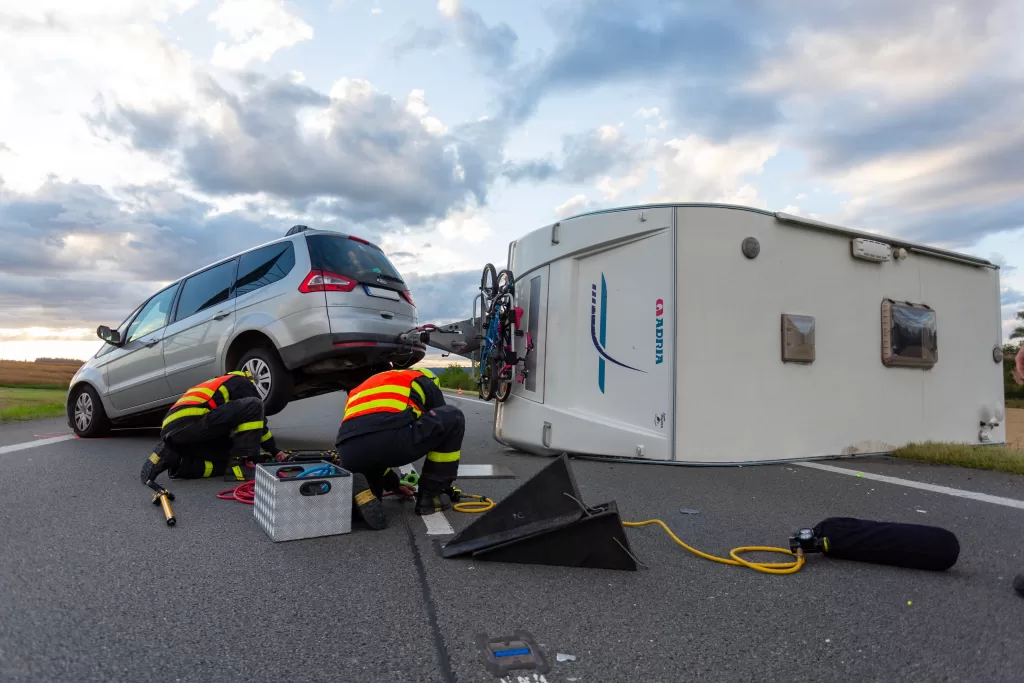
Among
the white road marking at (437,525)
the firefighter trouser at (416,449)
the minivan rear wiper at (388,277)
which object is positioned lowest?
the white road marking at (437,525)

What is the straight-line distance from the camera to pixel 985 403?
27.2 ft

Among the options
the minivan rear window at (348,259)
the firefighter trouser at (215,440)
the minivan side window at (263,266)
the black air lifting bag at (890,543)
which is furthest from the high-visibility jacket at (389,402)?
the minivan side window at (263,266)

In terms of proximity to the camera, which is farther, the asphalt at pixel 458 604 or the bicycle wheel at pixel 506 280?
the bicycle wheel at pixel 506 280

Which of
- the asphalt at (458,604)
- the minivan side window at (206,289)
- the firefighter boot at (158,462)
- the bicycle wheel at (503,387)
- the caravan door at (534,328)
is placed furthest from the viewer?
the minivan side window at (206,289)

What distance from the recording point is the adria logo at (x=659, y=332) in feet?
20.7

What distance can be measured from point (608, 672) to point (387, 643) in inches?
29.2

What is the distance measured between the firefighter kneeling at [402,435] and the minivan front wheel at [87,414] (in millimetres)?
6101

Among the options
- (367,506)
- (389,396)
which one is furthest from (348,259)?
(367,506)

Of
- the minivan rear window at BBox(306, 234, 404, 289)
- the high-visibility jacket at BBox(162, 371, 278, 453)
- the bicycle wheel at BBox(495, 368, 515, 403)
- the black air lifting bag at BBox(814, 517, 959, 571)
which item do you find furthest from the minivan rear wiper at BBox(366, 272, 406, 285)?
the black air lifting bag at BBox(814, 517, 959, 571)

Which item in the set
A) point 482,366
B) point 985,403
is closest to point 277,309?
point 482,366

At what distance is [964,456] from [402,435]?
566cm

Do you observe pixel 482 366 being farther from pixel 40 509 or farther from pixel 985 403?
pixel 985 403

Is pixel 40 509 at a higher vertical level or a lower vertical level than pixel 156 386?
lower

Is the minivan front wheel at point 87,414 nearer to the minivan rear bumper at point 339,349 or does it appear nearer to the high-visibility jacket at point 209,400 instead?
the minivan rear bumper at point 339,349
